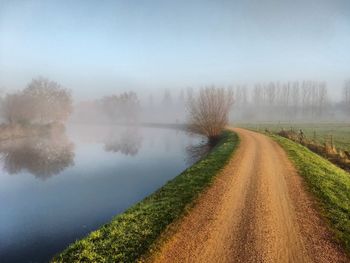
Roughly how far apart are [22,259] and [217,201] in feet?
28.6

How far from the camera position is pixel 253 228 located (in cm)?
1029

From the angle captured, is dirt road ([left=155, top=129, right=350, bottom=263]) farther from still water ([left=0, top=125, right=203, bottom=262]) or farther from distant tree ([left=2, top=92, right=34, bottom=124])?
distant tree ([left=2, top=92, right=34, bottom=124])

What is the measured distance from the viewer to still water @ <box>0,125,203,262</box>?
526 inches

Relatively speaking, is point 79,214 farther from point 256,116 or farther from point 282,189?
point 256,116

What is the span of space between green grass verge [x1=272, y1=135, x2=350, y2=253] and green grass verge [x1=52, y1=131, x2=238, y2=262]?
590 cm

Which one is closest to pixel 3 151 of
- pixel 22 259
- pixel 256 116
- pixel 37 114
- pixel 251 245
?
pixel 37 114

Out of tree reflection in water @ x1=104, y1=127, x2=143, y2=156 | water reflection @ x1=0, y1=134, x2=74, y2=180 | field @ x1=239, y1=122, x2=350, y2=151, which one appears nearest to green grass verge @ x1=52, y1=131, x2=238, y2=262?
water reflection @ x1=0, y1=134, x2=74, y2=180

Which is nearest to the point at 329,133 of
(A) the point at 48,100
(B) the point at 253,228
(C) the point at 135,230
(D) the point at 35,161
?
(D) the point at 35,161

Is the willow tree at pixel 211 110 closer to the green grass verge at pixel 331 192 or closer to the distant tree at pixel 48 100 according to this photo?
the green grass verge at pixel 331 192

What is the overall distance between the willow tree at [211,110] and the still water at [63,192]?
12643 mm

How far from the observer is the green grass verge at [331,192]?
1052 cm

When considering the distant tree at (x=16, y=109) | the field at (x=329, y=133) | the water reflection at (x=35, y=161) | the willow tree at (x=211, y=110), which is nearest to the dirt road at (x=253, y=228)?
the water reflection at (x=35, y=161)

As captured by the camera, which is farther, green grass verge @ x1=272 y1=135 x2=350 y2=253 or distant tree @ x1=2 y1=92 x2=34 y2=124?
distant tree @ x1=2 y1=92 x2=34 y2=124

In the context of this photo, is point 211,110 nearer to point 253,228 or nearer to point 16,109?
point 253,228
